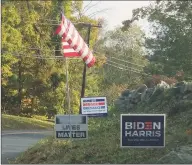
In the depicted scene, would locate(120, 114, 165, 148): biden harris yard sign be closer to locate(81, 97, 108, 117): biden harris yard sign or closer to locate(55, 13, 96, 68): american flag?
locate(55, 13, 96, 68): american flag

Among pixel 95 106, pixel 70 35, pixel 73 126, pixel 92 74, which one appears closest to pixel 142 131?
pixel 73 126

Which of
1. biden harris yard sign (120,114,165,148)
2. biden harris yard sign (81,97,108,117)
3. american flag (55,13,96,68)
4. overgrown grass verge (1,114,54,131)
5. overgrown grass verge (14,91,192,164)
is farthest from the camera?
overgrown grass verge (1,114,54,131)

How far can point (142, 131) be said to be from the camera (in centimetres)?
1010

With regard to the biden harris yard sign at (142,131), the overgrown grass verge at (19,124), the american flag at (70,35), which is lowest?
the overgrown grass verge at (19,124)

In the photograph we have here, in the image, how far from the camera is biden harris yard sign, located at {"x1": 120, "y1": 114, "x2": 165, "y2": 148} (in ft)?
33.1

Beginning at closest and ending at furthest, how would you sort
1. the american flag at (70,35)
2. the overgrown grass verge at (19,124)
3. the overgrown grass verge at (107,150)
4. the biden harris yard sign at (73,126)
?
the overgrown grass verge at (107,150) < the biden harris yard sign at (73,126) < the american flag at (70,35) < the overgrown grass verge at (19,124)

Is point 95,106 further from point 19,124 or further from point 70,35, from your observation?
point 19,124

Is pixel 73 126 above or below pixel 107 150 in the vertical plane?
above

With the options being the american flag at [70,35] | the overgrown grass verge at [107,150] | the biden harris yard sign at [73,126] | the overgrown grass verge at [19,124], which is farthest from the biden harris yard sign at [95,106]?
the overgrown grass verge at [19,124]

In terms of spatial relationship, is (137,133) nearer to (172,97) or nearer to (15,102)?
(172,97)

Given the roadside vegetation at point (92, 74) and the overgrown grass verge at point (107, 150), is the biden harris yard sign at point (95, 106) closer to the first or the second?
the roadside vegetation at point (92, 74)

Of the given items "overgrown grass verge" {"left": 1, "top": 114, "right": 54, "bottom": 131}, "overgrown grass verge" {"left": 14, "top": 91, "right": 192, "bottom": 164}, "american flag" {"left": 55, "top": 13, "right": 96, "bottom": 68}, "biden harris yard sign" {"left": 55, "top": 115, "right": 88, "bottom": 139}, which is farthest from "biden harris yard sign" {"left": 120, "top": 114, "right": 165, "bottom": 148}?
"overgrown grass verge" {"left": 1, "top": 114, "right": 54, "bottom": 131}

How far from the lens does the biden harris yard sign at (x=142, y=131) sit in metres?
10.1

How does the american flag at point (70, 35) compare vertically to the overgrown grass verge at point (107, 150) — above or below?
above
